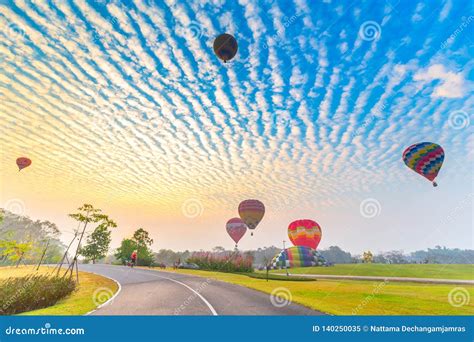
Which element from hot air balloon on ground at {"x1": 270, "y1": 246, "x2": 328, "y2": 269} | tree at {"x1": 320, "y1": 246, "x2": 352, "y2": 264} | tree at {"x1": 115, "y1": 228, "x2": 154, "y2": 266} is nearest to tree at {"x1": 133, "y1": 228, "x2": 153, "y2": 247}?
tree at {"x1": 115, "y1": 228, "x2": 154, "y2": 266}

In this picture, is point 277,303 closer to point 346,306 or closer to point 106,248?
point 346,306

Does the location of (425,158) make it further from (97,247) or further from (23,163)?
(97,247)

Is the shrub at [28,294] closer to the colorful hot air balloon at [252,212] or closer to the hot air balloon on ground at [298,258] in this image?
the colorful hot air balloon at [252,212]

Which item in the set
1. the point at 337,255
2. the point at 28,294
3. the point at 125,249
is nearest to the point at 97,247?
the point at 125,249

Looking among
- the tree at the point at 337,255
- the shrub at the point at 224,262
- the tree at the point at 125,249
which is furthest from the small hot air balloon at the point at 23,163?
the tree at the point at 337,255

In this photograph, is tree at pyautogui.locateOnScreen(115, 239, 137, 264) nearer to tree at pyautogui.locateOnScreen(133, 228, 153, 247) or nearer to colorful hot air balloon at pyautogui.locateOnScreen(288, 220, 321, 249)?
tree at pyautogui.locateOnScreen(133, 228, 153, 247)
